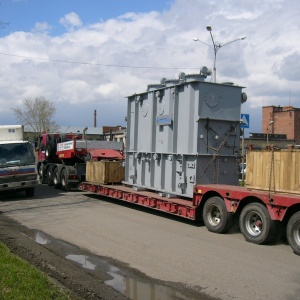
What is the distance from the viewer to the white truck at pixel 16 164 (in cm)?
1614

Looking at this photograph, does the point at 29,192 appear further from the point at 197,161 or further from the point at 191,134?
the point at 197,161

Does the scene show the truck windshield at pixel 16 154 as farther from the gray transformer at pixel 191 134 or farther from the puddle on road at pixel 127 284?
the puddle on road at pixel 127 284

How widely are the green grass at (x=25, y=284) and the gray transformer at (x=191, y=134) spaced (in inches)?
242

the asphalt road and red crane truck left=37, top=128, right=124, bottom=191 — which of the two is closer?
the asphalt road

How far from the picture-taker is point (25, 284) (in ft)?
17.4

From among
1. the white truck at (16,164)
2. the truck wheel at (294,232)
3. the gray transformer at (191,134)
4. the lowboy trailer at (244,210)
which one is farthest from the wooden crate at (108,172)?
the truck wheel at (294,232)

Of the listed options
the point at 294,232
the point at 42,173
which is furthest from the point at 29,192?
the point at 294,232

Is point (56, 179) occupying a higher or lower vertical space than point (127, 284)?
higher

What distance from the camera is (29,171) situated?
16594 mm

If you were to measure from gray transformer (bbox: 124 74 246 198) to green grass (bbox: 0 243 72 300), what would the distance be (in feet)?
20.2

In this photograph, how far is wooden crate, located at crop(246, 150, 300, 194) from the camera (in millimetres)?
8359

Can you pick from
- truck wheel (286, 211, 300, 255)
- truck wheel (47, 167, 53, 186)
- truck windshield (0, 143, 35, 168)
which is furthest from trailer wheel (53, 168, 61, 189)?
truck wheel (286, 211, 300, 255)

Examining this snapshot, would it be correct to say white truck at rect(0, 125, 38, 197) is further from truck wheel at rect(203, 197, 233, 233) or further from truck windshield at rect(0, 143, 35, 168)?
truck wheel at rect(203, 197, 233, 233)

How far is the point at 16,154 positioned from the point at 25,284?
1220 cm
